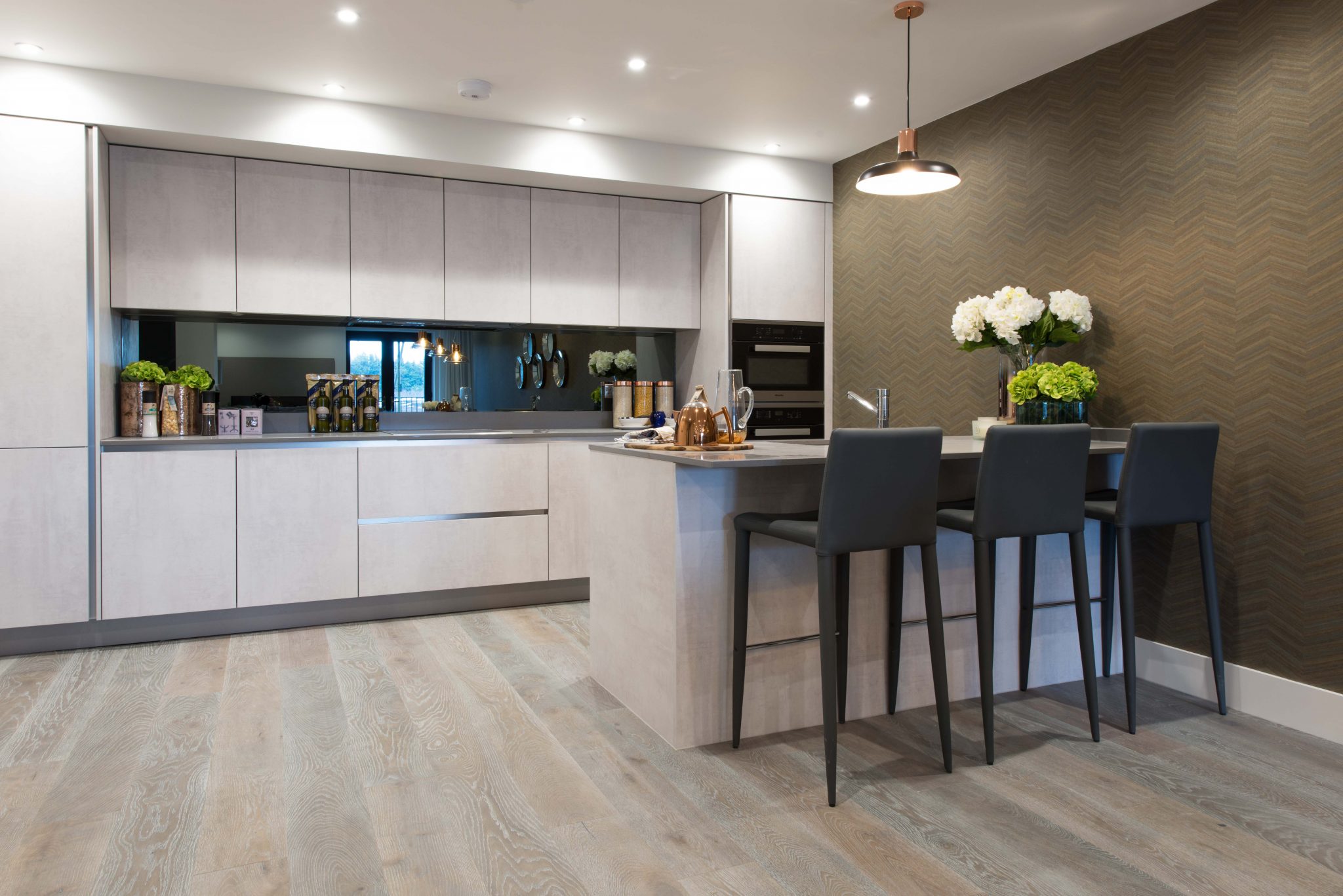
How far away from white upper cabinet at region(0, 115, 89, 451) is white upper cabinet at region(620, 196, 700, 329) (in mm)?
2552

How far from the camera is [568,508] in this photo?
14.9 feet

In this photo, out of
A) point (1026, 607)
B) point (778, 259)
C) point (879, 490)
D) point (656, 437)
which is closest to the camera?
point (879, 490)

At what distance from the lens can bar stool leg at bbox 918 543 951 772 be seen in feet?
7.77

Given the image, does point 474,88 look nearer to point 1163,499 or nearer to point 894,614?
point 894,614

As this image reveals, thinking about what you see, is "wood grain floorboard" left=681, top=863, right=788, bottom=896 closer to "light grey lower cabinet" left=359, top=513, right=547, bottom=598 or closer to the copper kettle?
the copper kettle

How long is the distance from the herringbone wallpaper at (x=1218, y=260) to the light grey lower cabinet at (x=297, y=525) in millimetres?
3048

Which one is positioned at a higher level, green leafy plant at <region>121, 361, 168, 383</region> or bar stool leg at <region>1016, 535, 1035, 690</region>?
green leafy plant at <region>121, 361, 168, 383</region>

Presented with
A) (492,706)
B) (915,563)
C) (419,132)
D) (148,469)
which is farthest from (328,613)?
(915,563)

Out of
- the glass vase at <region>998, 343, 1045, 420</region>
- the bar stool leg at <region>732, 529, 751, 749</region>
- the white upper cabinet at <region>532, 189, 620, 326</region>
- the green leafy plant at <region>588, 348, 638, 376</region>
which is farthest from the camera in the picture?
the green leafy plant at <region>588, 348, 638, 376</region>

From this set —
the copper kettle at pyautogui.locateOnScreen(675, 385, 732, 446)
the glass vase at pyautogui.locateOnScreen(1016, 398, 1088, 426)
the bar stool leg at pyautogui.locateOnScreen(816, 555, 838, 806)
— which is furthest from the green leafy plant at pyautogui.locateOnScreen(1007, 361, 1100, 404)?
the bar stool leg at pyautogui.locateOnScreen(816, 555, 838, 806)

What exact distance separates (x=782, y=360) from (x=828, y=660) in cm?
300

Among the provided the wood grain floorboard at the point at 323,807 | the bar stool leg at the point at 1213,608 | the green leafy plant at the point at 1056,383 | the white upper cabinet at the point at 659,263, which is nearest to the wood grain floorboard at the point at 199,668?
the wood grain floorboard at the point at 323,807

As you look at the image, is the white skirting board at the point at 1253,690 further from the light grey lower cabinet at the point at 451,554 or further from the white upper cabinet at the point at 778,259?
the light grey lower cabinet at the point at 451,554

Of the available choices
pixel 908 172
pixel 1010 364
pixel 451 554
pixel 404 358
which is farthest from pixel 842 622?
pixel 404 358
